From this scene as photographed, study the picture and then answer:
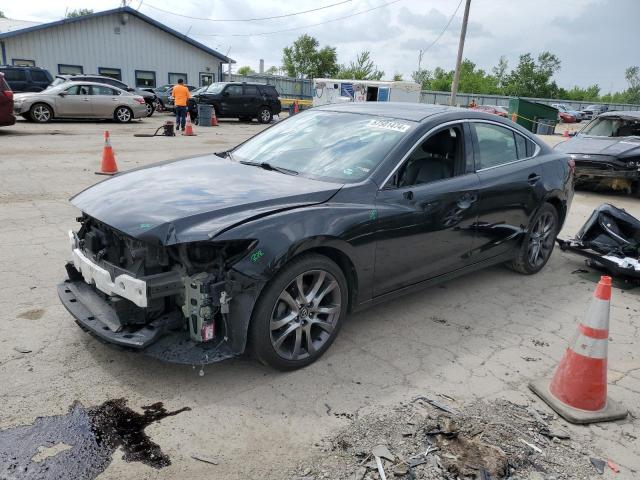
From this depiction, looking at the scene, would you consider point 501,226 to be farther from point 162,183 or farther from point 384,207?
point 162,183

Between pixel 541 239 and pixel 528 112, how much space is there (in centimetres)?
2557

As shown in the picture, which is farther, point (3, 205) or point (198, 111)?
point (198, 111)

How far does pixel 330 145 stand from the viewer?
418cm

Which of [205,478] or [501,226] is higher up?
[501,226]

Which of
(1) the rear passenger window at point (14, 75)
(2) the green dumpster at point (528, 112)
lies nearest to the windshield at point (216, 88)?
(1) the rear passenger window at point (14, 75)

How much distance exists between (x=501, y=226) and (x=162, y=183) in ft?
9.88

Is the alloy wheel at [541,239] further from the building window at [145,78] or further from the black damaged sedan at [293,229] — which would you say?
the building window at [145,78]

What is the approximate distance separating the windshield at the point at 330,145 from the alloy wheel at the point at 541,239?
2144 mm

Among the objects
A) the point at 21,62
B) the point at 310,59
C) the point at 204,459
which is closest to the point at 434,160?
the point at 204,459

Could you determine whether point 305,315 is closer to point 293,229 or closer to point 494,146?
point 293,229

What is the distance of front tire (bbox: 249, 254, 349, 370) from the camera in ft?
10.3

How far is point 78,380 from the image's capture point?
10.6ft

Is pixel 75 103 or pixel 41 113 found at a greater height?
pixel 75 103

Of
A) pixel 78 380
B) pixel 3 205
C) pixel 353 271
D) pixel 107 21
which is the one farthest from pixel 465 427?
pixel 107 21
